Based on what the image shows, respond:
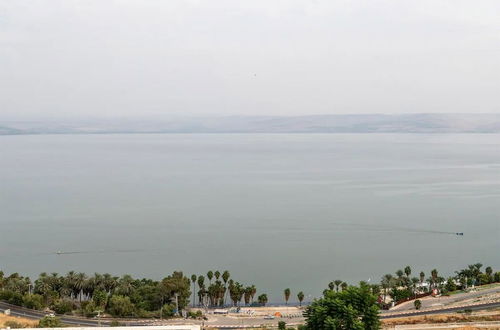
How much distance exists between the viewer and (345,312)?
1780 centimetres

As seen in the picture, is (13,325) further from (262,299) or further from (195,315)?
(262,299)

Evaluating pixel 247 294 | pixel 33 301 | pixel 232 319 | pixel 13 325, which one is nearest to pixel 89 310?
pixel 33 301

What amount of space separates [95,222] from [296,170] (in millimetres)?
44596

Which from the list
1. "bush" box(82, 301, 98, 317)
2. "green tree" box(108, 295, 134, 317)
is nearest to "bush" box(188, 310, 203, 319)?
"green tree" box(108, 295, 134, 317)

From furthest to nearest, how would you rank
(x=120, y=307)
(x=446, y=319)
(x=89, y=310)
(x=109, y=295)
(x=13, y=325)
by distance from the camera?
(x=109, y=295), (x=120, y=307), (x=89, y=310), (x=446, y=319), (x=13, y=325)

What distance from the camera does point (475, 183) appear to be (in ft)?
247

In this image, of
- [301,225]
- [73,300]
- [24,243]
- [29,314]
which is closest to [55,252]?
[24,243]

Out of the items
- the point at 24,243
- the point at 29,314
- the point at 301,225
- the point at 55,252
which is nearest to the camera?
the point at 29,314

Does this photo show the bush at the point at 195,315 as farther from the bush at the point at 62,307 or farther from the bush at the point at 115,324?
the bush at the point at 62,307

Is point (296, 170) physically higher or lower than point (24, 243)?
higher

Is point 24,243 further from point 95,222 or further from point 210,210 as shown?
point 210,210

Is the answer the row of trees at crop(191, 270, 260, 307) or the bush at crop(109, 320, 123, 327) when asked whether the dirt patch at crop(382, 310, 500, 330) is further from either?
the bush at crop(109, 320, 123, 327)

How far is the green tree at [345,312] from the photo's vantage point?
17.7m

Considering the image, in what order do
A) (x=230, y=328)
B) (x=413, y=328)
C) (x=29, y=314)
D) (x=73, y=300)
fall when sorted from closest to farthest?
(x=413, y=328) < (x=230, y=328) < (x=29, y=314) < (x=73, y=300)
